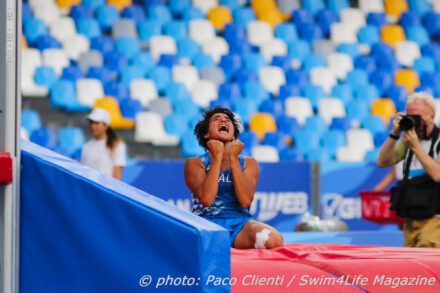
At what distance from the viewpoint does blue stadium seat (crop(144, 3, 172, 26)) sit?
590 inches

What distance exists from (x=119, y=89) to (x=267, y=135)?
6.47ft

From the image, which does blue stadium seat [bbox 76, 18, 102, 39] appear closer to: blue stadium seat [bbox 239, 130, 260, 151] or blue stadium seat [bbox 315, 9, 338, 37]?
blue stadium seat [bbox 239, 130, 260, 151]

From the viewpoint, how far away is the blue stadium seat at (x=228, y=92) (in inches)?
553

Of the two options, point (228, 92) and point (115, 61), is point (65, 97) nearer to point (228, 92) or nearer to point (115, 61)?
point (115, 61)

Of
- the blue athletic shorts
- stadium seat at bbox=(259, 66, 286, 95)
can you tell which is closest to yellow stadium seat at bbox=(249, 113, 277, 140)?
stadium seat at bbox=(259, 66, 286, 95)

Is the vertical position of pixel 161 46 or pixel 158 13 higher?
pixel 158 13

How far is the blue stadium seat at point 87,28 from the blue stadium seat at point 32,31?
707 mm

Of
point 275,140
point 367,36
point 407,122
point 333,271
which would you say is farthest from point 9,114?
point 367,36

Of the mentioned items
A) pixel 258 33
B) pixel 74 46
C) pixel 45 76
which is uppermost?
pixel 258 33

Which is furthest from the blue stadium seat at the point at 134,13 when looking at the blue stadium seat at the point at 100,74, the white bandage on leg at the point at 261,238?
the white bandage on leg at the point at 261,238

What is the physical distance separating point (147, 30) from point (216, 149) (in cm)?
907

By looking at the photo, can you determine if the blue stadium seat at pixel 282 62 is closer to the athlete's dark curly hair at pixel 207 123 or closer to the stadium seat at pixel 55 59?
the stadium seat at pixel 55 59

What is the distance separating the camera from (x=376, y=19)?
1719cm

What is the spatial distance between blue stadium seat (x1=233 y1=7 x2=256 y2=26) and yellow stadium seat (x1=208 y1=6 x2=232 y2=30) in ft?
0.45
